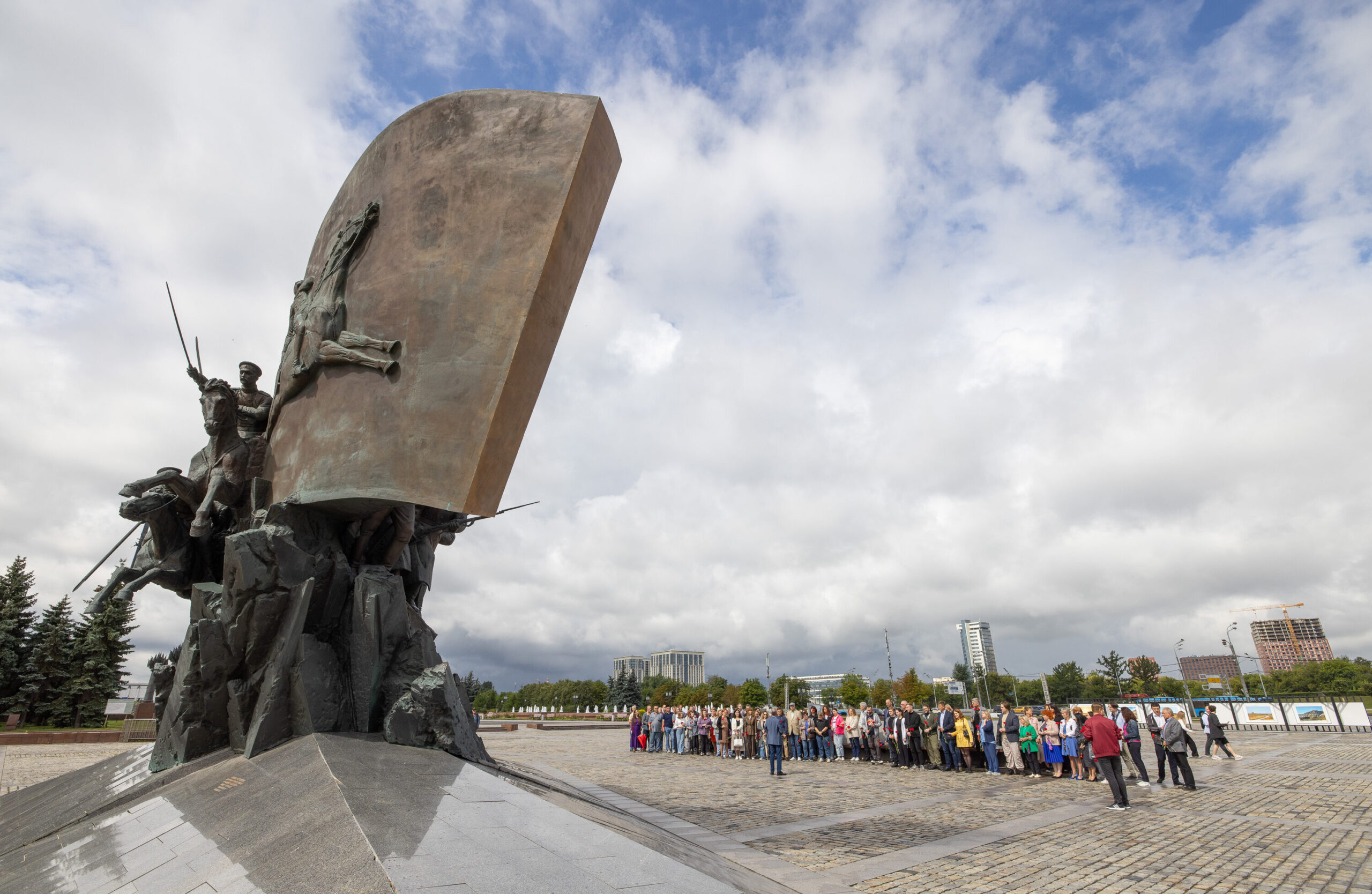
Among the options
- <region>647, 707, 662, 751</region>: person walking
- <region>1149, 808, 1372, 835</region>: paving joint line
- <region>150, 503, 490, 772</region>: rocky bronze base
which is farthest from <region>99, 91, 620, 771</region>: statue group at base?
<region>647, 707, 662, 751</region>: person walking

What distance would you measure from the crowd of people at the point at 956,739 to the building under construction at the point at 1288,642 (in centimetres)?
17674

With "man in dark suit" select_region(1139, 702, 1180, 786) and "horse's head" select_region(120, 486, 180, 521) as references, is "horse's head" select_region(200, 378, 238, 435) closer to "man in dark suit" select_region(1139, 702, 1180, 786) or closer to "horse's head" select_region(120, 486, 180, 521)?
"horse's head" select_region(120, 486, 180, 521)

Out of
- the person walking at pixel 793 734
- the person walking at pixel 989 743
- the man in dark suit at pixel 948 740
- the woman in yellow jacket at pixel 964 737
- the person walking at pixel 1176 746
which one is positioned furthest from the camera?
the person walking at pixel 793 734

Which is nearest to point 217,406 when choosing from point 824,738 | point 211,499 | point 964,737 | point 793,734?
point 211,499

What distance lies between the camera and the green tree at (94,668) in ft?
104

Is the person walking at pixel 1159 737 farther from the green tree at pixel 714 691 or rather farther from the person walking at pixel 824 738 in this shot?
the green tree at pixel 714 691

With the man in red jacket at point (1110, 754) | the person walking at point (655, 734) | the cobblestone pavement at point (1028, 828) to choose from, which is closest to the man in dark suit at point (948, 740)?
the cobblestone pavement at point (1028, 828)

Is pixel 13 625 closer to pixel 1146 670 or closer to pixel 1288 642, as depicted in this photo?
pixel 1146 670

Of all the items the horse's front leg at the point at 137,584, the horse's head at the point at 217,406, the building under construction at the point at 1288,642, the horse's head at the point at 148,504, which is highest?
the building under construction at the point at 1288,642

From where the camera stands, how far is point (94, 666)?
32.2m

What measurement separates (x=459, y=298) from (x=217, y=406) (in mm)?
4291

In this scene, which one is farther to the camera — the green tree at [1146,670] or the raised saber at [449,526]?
the green tree at [1146,670]

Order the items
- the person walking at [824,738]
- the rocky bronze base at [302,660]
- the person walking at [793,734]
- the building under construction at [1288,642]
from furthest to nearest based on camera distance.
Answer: the building under construction at [1288,642], the person walking at [793,734], the person walking at [824,738], the rocky bronze base at [302,660]

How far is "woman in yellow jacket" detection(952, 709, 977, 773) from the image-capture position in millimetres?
15164
